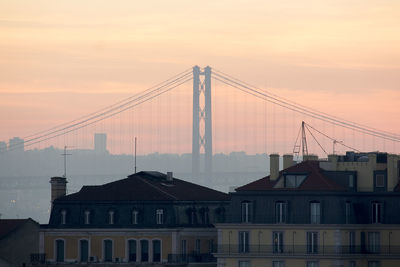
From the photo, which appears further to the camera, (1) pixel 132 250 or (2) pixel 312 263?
(1) pixel 132 250

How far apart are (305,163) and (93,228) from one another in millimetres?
18559

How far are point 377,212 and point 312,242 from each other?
19.6 ft

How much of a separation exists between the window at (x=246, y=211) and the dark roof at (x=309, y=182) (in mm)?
1450

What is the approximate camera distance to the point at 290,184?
152m

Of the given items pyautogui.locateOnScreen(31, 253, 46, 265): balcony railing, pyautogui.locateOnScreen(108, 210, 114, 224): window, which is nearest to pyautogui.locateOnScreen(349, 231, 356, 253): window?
pyautogui.locateOnScreen(108, 210, 114, 224): window

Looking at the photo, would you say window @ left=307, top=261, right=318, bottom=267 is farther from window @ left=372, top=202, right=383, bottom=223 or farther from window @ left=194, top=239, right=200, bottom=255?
window @ left=194, top=239, right=200, bottom=255

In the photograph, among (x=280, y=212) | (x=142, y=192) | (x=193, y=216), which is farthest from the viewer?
(x=142, y=192)

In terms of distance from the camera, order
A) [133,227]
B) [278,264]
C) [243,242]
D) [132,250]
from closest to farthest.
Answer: [278,264]
[243,242]
[132,250]
[133,227]

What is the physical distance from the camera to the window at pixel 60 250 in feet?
522

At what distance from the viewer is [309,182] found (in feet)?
497

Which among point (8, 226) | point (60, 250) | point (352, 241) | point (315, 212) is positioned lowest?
point (60, 250)

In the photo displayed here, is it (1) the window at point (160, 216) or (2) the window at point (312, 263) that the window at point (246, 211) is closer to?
(2) the window at point (312, 263)

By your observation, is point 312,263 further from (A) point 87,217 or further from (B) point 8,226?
(B) point 8,226

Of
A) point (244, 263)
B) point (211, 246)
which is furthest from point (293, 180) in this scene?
point (211, 246)
